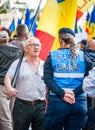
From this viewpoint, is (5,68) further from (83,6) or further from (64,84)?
(83,6)

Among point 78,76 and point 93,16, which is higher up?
point 93,16

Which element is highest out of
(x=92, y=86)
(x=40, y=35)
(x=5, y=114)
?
(x=40, y=35)

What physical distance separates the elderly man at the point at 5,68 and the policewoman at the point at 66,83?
155 centimetres

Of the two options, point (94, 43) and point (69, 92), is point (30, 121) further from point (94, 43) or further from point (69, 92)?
point (94, 43)

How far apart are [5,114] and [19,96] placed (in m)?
1.29

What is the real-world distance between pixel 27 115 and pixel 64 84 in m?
0.77

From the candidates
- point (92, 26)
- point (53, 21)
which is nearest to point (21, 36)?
point (53, 21)

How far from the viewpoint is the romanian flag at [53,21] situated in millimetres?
6812

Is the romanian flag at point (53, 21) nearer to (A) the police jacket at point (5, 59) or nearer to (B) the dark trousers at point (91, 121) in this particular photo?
(A) the police jacket at point (5, 59)

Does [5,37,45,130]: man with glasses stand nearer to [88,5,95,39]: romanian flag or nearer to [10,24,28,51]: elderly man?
[10,24,28,51]: elderly man

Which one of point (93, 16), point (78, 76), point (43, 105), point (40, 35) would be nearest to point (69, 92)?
point (78, 76)

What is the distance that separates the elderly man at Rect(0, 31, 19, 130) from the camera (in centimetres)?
759

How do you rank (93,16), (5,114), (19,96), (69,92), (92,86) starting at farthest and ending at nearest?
1. (93,16)
2. (5,114)
3. (19,96)
4. (69,92)
5. (92,86)

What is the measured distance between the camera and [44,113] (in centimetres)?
660
